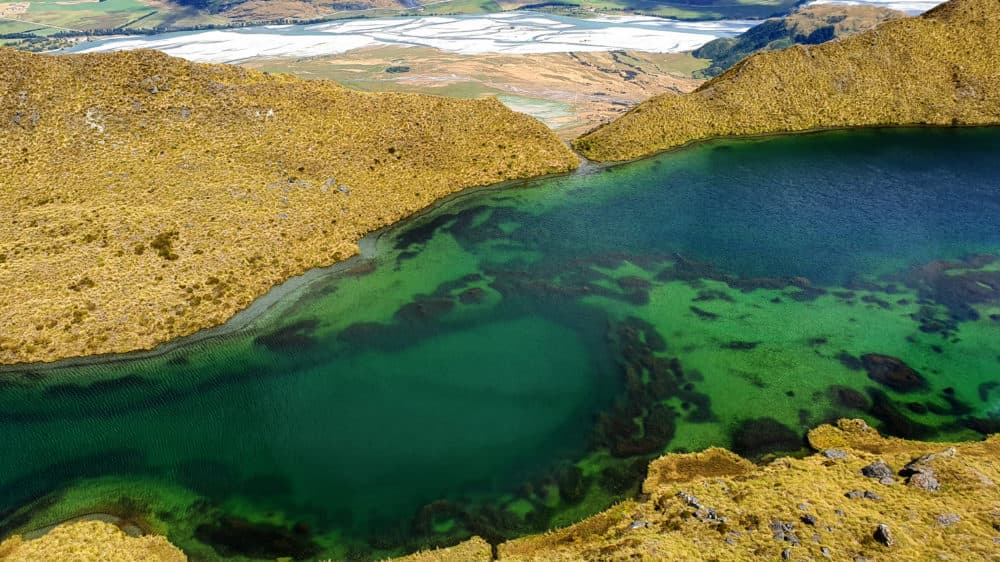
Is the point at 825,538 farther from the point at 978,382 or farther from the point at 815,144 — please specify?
the point at 815,144

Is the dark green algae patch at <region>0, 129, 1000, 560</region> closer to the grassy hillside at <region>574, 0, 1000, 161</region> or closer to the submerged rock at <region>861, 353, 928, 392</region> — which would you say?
the submerged rock at <region>861, 353, 928, 392</region>

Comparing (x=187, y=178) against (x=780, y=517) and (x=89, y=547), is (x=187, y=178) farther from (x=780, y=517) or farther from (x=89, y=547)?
(x=780, y=517)

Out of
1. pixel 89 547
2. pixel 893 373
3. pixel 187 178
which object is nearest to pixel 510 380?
pixel 89 547

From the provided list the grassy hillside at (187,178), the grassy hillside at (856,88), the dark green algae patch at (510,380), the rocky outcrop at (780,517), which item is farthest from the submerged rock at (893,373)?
the grassy hillside at (856,88)

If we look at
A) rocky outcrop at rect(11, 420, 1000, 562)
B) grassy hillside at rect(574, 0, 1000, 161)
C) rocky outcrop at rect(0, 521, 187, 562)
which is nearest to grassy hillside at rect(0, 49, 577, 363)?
rocky outcrop at rect(0, 521, 187, 562)

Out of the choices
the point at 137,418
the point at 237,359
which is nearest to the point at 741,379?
the point at 237,359

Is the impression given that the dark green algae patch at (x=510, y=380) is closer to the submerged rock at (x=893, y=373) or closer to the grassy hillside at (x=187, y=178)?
the submerged rock at (x=893, y=373)
